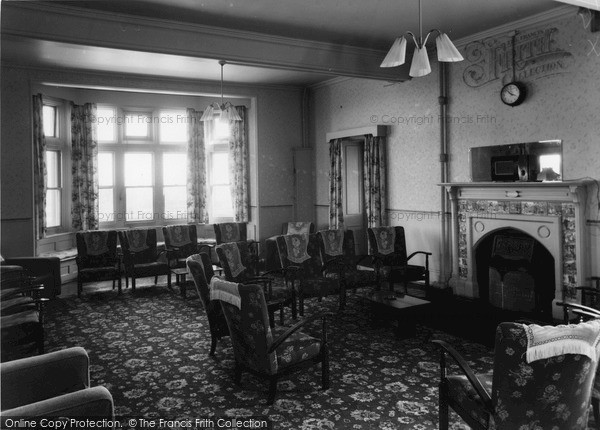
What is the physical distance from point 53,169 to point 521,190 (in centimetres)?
667

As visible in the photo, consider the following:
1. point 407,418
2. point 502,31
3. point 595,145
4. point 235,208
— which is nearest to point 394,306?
point 407,418

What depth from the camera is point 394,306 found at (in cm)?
439

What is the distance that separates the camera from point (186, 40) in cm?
515

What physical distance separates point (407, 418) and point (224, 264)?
8.48ft

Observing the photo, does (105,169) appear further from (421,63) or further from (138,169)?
(421,63)

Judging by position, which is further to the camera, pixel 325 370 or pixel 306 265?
pixel 306 265

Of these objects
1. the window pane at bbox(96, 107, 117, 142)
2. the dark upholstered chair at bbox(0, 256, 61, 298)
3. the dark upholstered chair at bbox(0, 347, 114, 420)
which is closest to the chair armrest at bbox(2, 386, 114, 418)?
the dark upholstered chair at bbox(0, 347, 114, 420)

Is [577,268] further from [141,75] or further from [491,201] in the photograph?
[141,75]

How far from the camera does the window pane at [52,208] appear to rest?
728cm

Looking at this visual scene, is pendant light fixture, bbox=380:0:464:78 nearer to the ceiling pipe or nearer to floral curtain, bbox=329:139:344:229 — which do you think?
the ceiling pipe

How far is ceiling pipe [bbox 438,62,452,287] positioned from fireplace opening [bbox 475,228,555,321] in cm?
48

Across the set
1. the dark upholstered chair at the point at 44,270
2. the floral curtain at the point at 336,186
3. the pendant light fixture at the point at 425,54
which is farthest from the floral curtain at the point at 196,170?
the pendant light fixture at the point at 425,54

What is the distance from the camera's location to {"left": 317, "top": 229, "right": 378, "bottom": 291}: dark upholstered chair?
18.4ft

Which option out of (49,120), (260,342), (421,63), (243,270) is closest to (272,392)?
(260,342)
